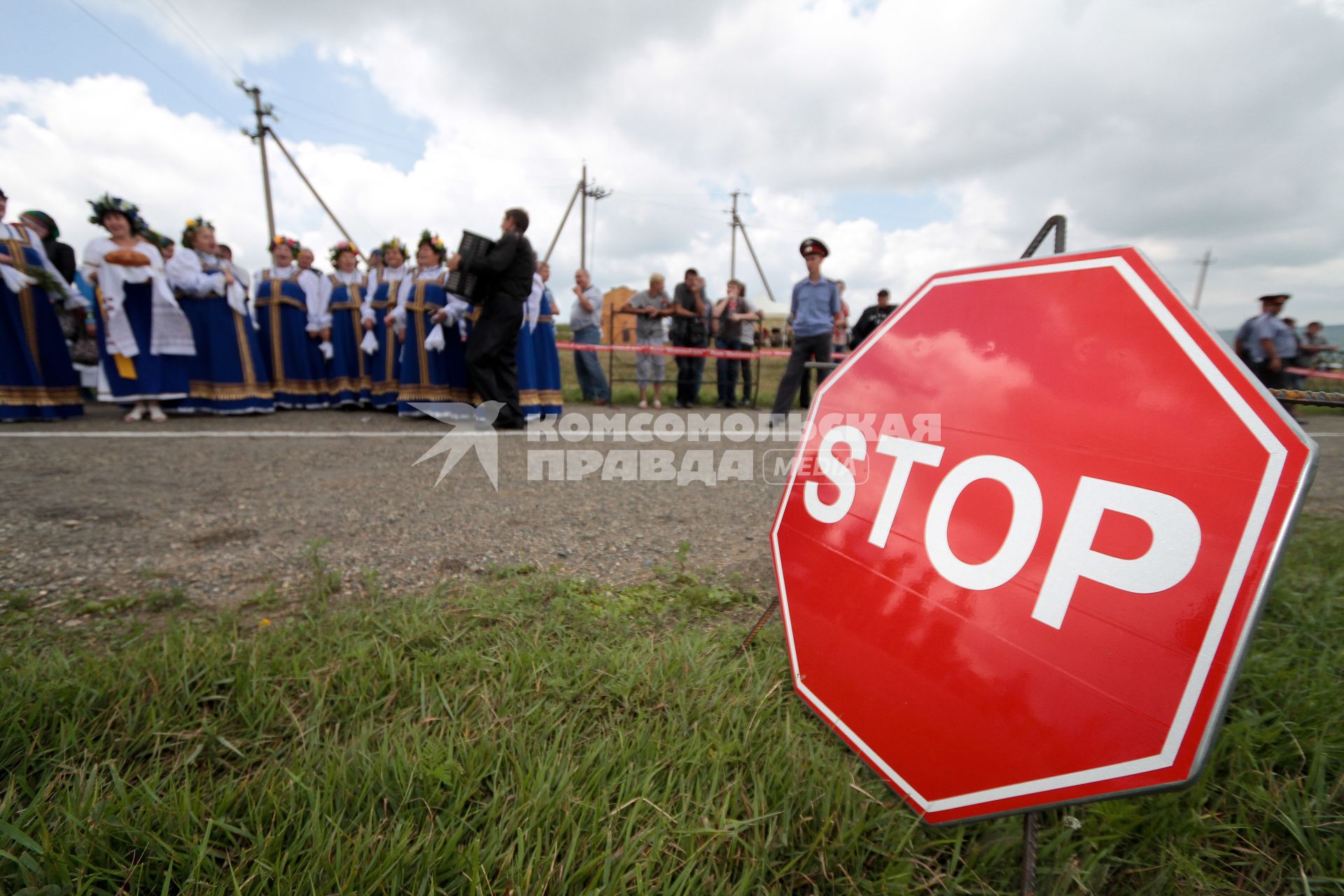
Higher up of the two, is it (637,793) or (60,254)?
(60,254)

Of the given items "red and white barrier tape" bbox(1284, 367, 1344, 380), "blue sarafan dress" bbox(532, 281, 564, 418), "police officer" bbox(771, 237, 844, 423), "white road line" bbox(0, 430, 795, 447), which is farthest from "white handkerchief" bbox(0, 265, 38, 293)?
"red and white barrier tape" bbox(1284, 367, 1344, 380)

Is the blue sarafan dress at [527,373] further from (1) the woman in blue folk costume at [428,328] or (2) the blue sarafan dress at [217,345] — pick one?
(2) the blue sarafan dress at [217,345]

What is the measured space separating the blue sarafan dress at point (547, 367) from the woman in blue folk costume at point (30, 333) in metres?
4.20

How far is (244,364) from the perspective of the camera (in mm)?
6359

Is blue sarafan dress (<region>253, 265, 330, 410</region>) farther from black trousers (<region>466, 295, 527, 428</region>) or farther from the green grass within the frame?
the green grass

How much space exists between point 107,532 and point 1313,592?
4739 mm

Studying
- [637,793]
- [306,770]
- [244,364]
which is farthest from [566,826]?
[244,364]

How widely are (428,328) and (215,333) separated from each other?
2131mm

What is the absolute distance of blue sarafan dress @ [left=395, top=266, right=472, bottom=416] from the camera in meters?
6.48

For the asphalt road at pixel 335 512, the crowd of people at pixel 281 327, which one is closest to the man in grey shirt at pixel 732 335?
the crowd of people at pixel 281 327

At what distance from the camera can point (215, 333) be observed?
6.20 m

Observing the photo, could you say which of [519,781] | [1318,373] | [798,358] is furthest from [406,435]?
[1318,373]

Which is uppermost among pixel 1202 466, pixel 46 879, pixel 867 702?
pixel 1202 466

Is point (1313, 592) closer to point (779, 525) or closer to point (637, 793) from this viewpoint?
point (779, 525)
